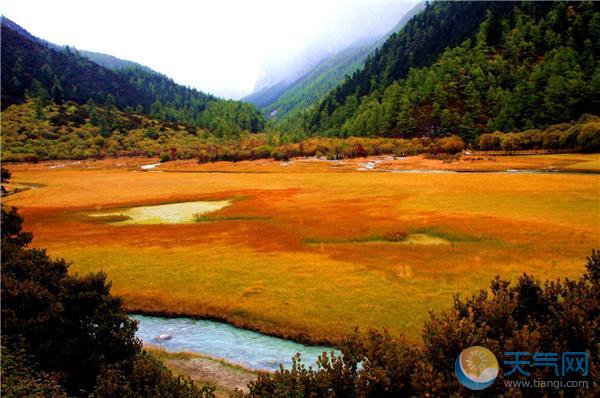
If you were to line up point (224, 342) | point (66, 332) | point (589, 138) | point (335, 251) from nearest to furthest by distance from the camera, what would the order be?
1. point (66, 332)
2. point (224, 342)
3. point (335, 251)
4. point (589, 138)

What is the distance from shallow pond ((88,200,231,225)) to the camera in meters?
57.5

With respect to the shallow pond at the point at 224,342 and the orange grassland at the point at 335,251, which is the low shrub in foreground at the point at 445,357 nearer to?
the shallow pond at the point at 224,342

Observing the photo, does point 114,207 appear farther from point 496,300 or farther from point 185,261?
point 496,300

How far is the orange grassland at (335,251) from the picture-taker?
25.2 metres

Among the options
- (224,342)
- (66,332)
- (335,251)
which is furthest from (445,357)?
(335,251)

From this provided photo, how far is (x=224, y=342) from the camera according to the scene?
2222cm

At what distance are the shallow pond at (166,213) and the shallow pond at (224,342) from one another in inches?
1285

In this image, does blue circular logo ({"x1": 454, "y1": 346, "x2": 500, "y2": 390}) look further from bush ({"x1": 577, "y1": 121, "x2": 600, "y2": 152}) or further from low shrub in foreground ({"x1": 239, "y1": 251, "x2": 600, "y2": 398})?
bush ({"x1": 577, "y1": 121, "x2": 600, "y2": 152})

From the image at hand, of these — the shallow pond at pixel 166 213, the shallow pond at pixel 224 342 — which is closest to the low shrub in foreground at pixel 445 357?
the shallow pond at pixel 224 342

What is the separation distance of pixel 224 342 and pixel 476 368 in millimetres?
16353

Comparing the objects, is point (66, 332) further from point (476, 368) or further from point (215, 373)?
point (476, 368)

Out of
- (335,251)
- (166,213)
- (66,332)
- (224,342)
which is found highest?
(66,332)

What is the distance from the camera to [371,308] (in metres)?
24.0

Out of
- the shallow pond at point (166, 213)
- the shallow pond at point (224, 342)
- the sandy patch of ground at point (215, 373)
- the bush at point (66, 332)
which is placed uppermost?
the bush at point (66, 332)
